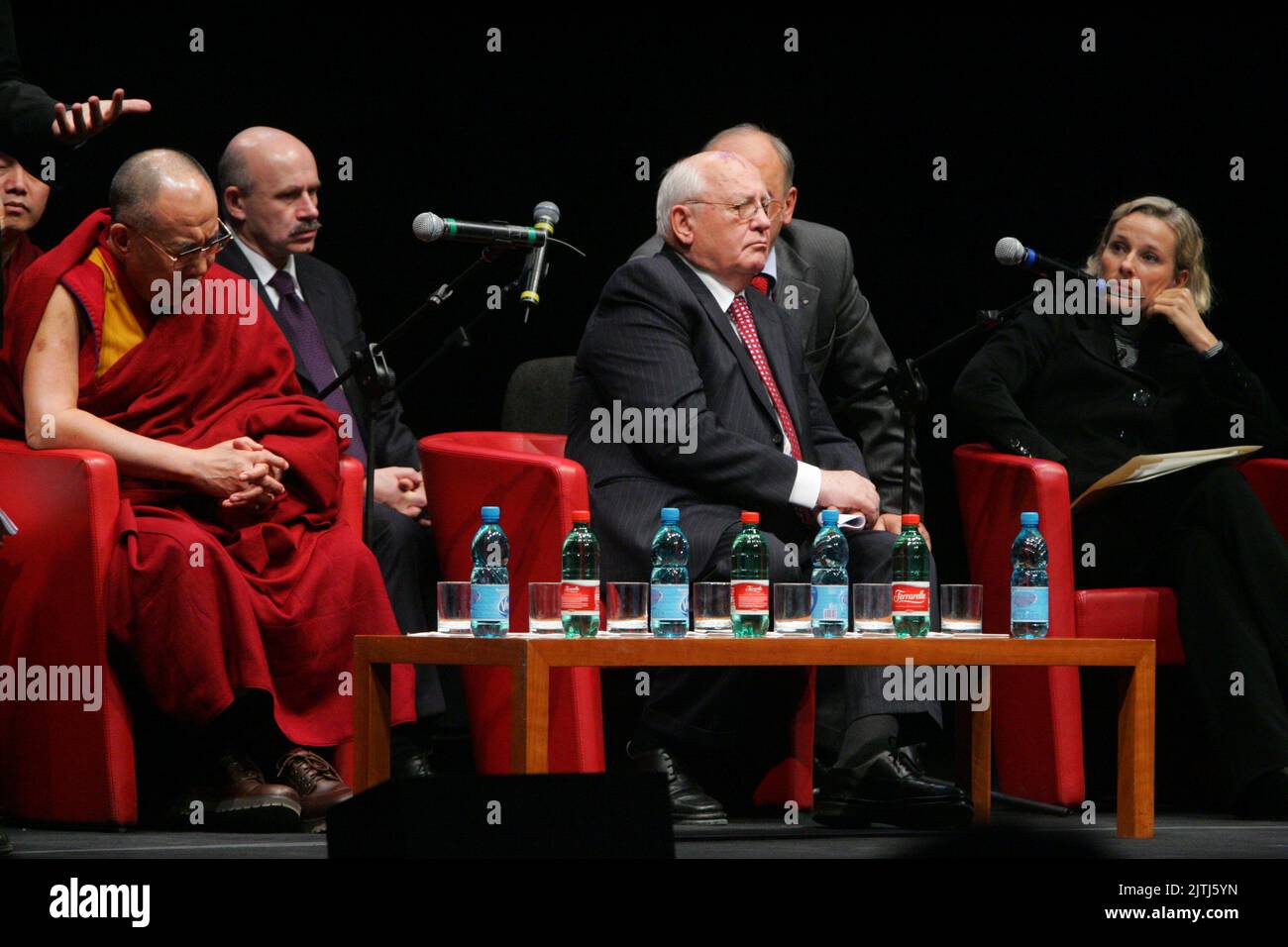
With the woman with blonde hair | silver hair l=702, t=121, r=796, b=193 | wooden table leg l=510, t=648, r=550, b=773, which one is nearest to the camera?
wooden table leg l=510, t=648, r=550, b=773

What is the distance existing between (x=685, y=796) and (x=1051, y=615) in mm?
820

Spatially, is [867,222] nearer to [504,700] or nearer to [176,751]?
[504,700]

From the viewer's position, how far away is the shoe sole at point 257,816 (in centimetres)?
293

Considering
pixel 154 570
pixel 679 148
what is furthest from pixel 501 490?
pixel 679 148

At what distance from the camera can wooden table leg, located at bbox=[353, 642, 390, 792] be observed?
2.82 meters

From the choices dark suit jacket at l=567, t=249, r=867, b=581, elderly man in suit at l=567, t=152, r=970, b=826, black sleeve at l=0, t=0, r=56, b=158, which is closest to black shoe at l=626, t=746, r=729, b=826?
elderly man in suit at l=567, t=152, r=970, b=826

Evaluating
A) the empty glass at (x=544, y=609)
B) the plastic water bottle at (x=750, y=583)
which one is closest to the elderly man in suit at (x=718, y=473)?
the plastic water bottle at (x=750, y=583)

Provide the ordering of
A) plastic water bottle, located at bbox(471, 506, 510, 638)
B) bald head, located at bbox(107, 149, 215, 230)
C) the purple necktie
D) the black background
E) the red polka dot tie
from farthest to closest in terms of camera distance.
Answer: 1. the black background
2. the purple necktie
3. the red polka dot tie
4. bald head, located at bbox(107, 149, 215, 230)
5. plastic water bottle, located at bbox(471, 506, 510, 638)

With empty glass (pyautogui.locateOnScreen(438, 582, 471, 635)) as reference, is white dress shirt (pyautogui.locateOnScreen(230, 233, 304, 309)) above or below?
above

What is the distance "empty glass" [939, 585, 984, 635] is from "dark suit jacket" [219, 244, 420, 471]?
1.41 m

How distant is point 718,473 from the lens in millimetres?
3291

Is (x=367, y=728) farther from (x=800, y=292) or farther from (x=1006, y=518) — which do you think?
(x=800, y=292)

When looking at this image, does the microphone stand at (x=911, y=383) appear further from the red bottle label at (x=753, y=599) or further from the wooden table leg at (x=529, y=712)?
the wooden table leg at (x=529, y=712)

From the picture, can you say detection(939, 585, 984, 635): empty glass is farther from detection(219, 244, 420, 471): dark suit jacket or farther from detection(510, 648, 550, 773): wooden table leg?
detection(219, 244, 420, 471): dark suit jacket
